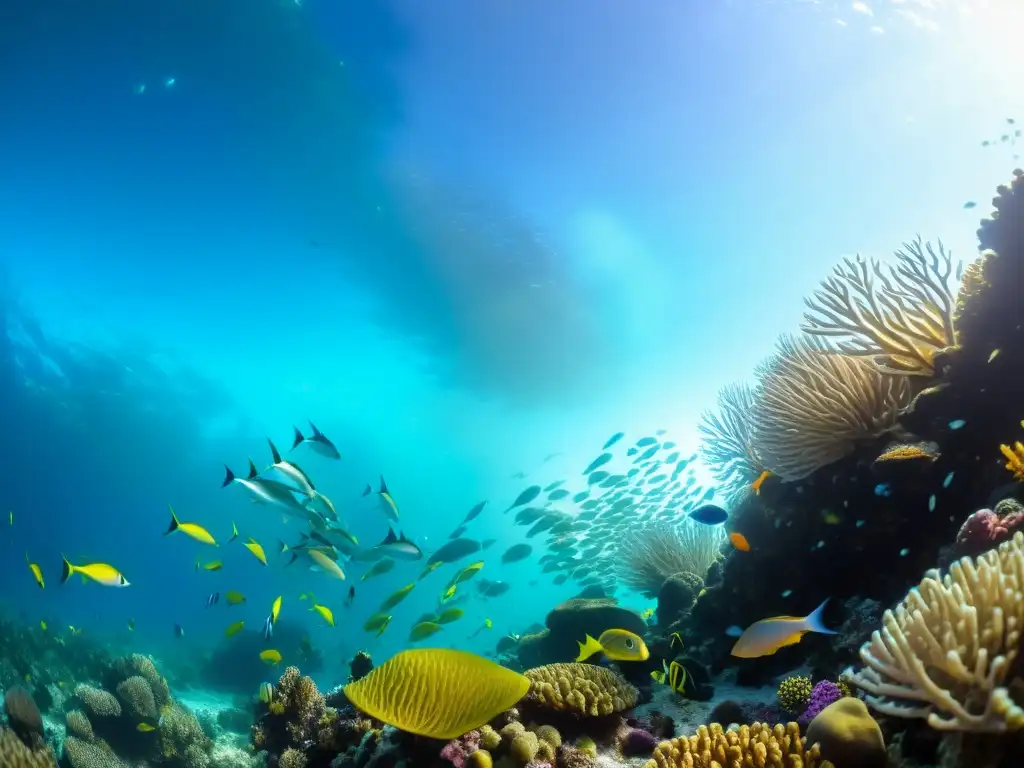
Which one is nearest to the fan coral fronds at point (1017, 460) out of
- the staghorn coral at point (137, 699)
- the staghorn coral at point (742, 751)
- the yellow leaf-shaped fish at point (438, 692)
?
the staghorn coral at point (742, 751)

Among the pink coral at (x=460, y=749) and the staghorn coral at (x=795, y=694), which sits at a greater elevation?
the staghorn coral at (x=795, y=694)

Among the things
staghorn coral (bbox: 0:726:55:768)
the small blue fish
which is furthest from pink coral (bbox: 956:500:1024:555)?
staghorn coral (bbox: 0:726:55:768)

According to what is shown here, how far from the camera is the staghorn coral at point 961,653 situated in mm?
1701

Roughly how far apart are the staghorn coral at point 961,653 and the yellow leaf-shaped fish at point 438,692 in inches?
72.9

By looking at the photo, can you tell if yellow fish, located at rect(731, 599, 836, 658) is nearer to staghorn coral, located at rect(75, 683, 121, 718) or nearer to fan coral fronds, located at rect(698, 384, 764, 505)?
fan coral fronds, located at rect(698, 384, 764, 505)

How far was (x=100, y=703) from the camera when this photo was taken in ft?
30.7

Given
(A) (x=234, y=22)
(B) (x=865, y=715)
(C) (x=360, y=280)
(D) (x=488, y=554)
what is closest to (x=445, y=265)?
(C) (x=360, y=280)

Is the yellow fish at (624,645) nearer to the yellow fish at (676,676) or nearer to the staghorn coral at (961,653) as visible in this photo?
the yellow fish at (676,676)

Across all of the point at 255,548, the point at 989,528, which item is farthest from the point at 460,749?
the point at 255,548

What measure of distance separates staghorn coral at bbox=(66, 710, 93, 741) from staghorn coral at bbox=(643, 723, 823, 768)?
11.3 metres

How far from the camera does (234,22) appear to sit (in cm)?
1450

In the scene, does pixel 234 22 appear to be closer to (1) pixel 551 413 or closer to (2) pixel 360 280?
(2) pixel 360 280

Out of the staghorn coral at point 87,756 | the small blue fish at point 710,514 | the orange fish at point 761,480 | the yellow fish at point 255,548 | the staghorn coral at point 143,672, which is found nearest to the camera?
the orange fish at point 761,480

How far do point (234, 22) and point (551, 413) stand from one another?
35.5 m
